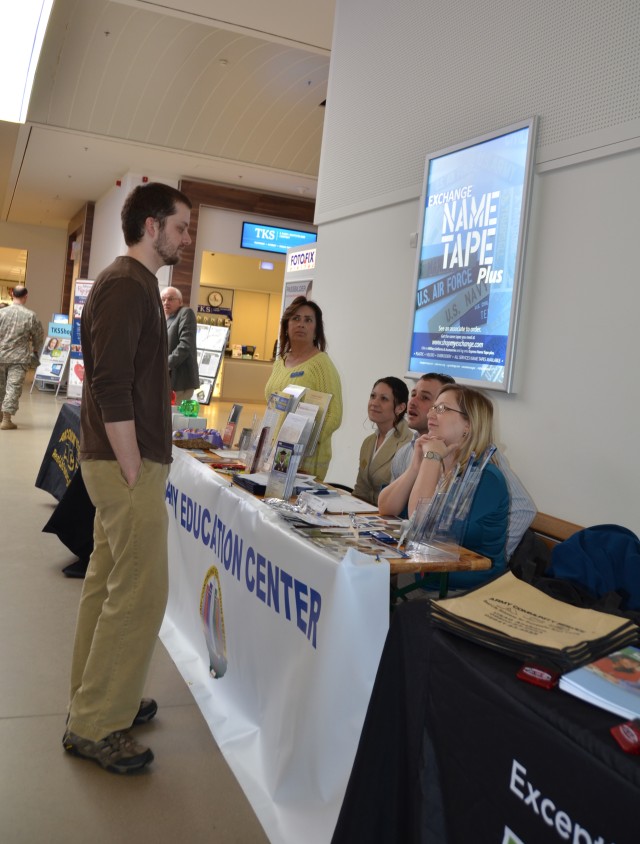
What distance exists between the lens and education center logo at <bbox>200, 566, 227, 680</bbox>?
8.59ft

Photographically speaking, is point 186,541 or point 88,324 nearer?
point 88,324

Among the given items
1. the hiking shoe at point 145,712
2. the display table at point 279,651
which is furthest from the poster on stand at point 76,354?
the hiking shoe at point 145,712

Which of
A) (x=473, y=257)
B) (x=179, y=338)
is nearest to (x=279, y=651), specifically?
(x=473, y=257)

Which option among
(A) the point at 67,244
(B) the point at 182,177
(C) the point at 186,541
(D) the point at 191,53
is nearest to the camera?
(C) the point at 186,541

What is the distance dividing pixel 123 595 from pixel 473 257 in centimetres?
255

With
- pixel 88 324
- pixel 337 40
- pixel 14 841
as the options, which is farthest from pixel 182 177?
pixel 14 841

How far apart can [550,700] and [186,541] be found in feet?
7.19

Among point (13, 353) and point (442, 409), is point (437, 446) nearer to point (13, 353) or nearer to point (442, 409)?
point (442, 409)

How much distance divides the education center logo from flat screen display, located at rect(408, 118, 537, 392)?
1697 millimetres

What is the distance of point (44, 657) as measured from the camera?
116 inches

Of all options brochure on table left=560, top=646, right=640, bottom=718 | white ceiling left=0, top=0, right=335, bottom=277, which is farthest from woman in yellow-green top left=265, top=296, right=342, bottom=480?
white ceiling left=0, top=0, right=335, bottom=277

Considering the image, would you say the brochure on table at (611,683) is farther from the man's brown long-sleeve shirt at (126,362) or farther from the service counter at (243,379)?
the service counter at (243,379)

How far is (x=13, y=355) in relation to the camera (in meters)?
8.86

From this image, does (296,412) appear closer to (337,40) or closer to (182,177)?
(337,40)
